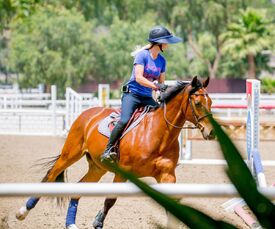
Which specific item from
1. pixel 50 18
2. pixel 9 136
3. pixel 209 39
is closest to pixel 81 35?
pixel 50 18

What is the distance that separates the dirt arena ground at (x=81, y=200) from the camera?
8.03 m

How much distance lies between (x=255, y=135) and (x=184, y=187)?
6.69 meters

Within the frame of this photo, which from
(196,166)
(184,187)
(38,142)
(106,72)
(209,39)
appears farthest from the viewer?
(209,39)

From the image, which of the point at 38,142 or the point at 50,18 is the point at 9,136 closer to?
the point at 38,142

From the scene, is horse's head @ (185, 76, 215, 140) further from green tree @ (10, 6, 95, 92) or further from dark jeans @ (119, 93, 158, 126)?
green tree @ (10, 6, 95, 92)

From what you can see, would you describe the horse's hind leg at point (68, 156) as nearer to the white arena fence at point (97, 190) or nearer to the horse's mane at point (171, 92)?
the horse's mane at point (171, 92)

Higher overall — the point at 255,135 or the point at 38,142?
the point at 255,135

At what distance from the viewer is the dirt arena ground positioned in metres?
8.03

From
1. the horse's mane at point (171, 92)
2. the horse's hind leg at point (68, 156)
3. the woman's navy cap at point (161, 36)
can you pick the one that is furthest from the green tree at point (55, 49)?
the horse's mane at point (171, 92)

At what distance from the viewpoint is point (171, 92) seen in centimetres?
756

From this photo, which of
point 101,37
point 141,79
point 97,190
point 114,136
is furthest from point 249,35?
point 97,190

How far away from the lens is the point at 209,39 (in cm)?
6350

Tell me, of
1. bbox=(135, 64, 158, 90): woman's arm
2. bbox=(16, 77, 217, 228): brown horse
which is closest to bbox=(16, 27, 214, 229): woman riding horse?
bbox=(16, 77, 217, 228): brown horse

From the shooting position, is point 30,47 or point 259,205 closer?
point 259,205
